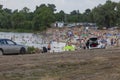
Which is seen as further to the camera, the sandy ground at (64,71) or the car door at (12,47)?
the car door at (12,47)

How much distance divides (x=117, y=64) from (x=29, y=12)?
138457 mm

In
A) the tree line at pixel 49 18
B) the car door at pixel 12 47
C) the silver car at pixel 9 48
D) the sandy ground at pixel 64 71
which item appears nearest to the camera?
the sandy ground at pixel 64 71

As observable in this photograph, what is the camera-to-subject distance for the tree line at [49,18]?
118 metres

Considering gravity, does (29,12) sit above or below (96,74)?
above

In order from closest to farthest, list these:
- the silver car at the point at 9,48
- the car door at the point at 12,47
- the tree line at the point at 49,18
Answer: the silver car at the point at 9,48 < the car door at the point at 12,47 < the tree line at the point at 49,18

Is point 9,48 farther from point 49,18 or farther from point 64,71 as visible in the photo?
point 49,18

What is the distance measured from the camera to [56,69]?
14.5 metres

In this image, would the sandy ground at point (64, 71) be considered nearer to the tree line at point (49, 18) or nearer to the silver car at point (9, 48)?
the silver car at point (9, 48)

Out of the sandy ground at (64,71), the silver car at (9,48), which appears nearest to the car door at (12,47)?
the silver car at (9,48)

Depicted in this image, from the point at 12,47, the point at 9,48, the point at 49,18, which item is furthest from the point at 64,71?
the point at 49,18

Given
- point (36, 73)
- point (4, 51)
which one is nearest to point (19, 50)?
point (4, 51)

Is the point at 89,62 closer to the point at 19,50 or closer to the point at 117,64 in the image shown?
the point at 117,64

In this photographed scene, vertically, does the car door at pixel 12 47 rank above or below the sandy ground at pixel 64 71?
above

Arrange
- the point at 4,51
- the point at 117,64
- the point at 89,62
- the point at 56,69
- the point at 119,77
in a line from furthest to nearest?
the point at 4,51
the point at 89,62
the point at 117,64
the point at 56,69
the point at 119,77
